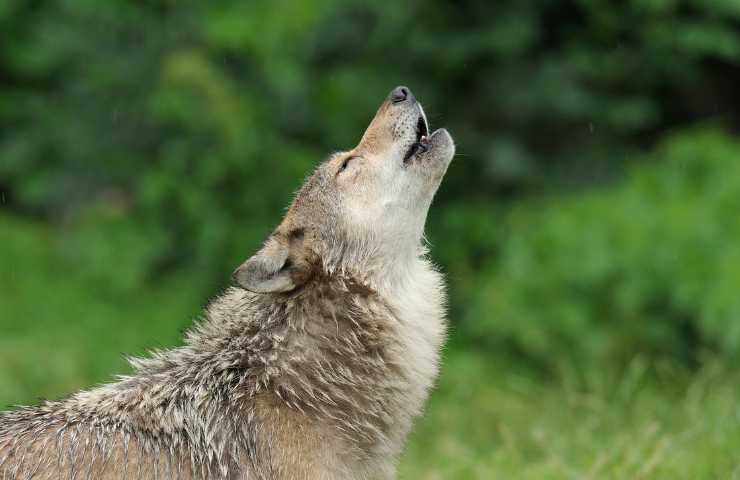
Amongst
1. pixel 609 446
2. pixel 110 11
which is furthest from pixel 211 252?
pixel 609 446

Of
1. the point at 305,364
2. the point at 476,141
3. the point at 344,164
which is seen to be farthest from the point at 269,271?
the point at 476,141

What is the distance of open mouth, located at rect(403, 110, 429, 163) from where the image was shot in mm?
4566

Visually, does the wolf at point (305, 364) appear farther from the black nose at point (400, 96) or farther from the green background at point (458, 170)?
the green background at point (458, 170)

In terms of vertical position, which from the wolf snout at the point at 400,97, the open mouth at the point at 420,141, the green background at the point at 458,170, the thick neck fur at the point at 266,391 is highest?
the green background at the point at 458,170

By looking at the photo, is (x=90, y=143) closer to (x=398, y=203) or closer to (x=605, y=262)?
(x=605, y=262)

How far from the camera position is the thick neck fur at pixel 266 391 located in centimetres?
388

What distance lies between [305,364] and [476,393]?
4007mm

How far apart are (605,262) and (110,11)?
455 cm

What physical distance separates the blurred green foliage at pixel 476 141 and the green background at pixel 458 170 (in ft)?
0.06

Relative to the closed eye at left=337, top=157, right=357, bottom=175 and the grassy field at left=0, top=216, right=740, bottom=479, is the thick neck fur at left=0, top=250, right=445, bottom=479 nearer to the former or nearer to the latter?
the closed eye at left=337, top=157, right=357, bottom=175

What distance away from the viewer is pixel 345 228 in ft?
14.5

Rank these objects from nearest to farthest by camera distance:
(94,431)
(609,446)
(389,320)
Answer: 1. (94,431)
2. (389,320)
3. (609,446)

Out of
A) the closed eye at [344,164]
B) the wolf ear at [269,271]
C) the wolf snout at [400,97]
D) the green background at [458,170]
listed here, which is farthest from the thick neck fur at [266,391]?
the green background at [458,170]

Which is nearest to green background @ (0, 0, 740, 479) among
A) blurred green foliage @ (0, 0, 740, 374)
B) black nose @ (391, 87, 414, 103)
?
blurred green foliage @ (0, 0, 740, 374)
